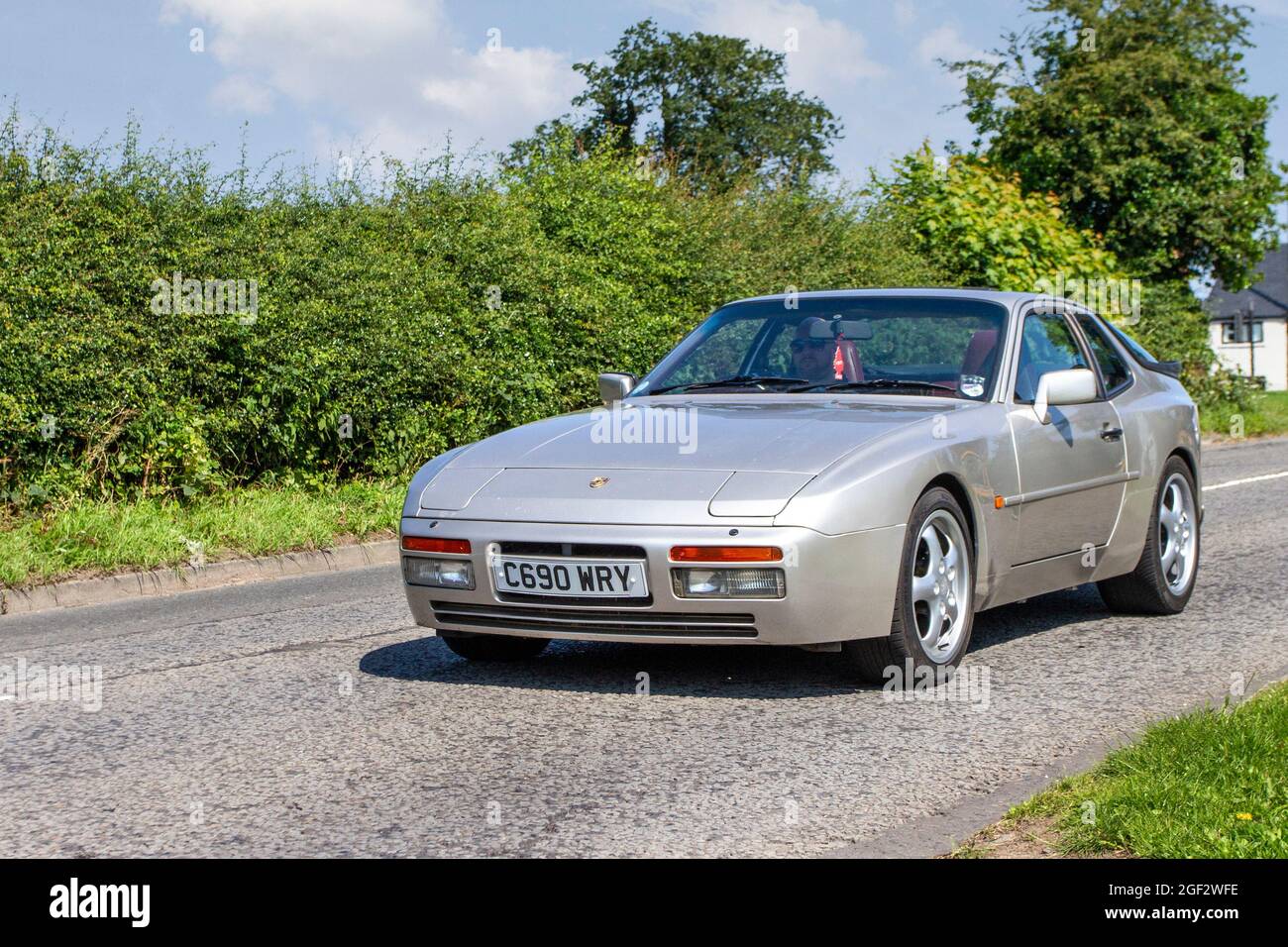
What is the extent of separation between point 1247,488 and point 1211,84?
17.4m

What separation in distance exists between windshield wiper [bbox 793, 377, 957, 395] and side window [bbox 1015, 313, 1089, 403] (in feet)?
1.31

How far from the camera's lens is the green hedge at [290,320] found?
11.2 m

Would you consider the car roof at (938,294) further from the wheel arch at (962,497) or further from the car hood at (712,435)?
the wheel arch at (962,497)

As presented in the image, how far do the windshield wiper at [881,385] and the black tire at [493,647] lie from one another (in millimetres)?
1619

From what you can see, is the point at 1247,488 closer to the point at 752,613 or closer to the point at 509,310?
the point at 509,310

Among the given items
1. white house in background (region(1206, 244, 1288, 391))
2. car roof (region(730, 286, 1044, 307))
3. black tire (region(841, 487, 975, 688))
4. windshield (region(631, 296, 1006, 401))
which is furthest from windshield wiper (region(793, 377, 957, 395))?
white house in background (region(1206, 244, 1288, 391))

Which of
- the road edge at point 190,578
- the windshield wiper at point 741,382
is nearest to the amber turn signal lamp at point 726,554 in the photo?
the windshield wiper at point 741,382

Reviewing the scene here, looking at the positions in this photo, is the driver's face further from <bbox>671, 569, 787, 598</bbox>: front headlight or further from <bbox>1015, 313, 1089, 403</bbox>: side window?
<bbox>671, 569, 787, 598</bbox>: front headlight

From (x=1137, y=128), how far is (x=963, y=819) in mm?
27109

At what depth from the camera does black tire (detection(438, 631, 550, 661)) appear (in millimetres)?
6484

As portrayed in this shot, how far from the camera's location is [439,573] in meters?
5.89

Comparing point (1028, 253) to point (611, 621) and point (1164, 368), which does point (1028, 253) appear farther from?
point (611, 621)
